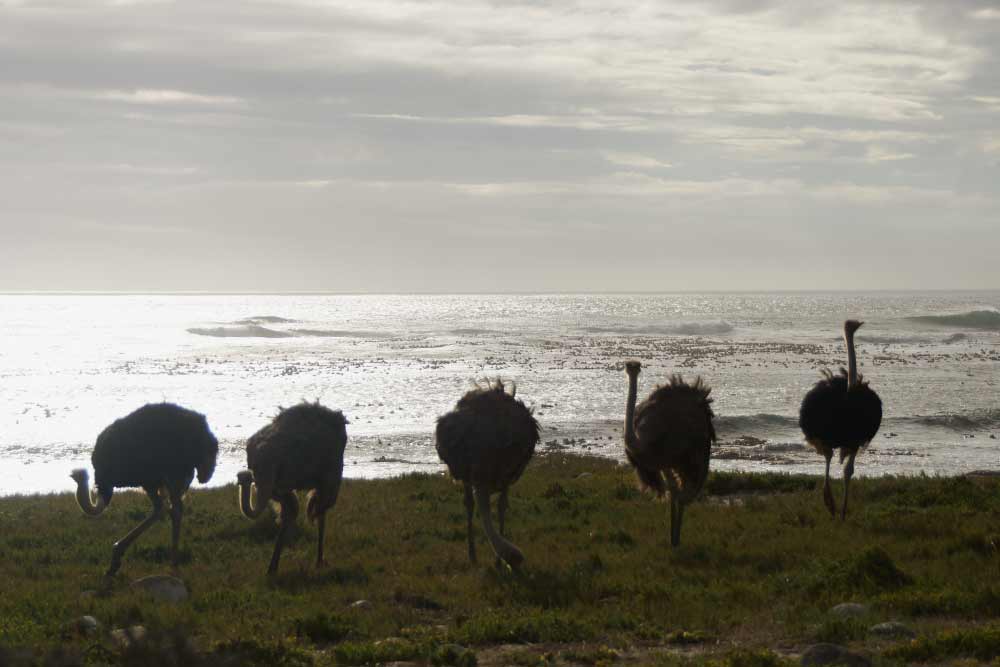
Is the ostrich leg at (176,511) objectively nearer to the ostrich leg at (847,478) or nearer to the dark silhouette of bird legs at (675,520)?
the dark silhouette of bird legs at (675,520)

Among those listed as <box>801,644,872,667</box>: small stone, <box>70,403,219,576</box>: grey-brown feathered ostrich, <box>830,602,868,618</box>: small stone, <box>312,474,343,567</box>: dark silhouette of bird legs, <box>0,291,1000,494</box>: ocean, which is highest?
<box>70,403,219,576</box>: grey-brown feathered ostrich

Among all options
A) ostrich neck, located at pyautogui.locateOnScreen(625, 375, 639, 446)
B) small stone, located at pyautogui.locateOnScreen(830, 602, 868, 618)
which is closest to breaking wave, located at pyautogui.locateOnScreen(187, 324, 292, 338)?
ostrich neck, located at pyautogui.locateOnScreen(625, 375, 639, 446)

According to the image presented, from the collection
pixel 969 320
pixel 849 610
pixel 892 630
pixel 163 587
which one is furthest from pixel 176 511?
pixel 969 320

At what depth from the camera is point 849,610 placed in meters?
9.40

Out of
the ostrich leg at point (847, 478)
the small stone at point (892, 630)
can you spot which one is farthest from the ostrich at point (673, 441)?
the small stone at point (892, 630)

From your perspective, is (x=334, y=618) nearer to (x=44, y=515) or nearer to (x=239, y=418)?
(x=44, y=515)

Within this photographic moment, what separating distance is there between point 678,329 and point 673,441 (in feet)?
328

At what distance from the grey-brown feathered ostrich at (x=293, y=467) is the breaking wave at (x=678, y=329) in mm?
92914

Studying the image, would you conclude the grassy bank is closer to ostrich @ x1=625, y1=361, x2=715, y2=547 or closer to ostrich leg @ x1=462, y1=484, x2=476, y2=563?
ostrich leg @ x1=462, y1=484, x2=476, y2=563

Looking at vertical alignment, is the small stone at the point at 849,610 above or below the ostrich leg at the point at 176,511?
below

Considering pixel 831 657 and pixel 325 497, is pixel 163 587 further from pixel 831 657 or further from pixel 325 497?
pixel 831 657

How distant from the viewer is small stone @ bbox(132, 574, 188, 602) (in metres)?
10.6

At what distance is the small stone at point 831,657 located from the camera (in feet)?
25.1

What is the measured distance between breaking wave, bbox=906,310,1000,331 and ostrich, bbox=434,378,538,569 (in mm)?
111300
